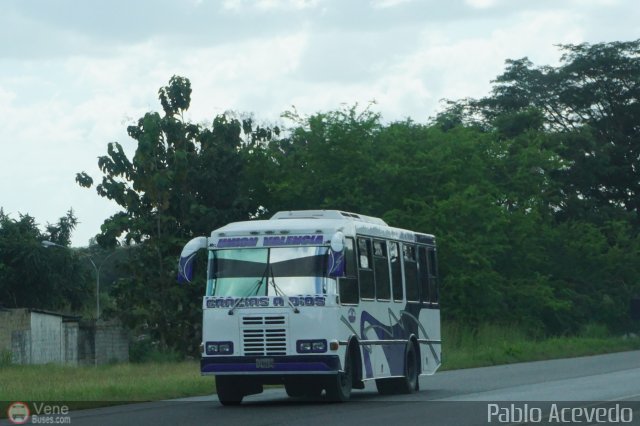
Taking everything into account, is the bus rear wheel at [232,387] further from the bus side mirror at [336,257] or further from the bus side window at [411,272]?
the bus side window at [411,272]

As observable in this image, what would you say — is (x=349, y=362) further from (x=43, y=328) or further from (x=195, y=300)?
(x=43, y=328)

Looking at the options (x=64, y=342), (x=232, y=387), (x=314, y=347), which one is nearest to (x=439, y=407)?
(x=314, y=347)

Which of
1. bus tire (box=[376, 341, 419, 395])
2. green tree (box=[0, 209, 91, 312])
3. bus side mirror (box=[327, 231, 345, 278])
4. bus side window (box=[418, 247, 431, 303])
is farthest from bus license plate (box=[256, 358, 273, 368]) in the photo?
green tree (box=[0, 209, 91, 312])

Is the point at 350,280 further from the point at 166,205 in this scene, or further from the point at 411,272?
the point at 166,205

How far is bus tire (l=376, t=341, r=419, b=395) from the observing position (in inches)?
918

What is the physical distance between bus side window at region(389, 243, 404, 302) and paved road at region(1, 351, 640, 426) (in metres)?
1.78

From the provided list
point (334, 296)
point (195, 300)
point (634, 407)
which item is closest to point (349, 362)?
point (334, 296)

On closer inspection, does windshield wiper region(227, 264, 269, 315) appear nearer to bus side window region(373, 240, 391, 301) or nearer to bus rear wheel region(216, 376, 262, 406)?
bus rear wheel region(216, 376, 262, 406)

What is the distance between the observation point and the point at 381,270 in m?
22.6

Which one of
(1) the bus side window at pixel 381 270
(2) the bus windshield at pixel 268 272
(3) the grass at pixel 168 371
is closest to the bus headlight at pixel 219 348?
(2) the bus windshield at pixel 268 272

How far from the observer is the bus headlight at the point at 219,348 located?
786 inches

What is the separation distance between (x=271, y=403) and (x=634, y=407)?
20.0ft

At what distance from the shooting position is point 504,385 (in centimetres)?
2348

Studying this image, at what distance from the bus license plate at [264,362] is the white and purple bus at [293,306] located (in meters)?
0.02
